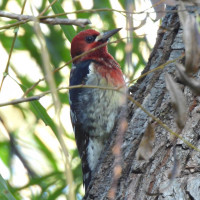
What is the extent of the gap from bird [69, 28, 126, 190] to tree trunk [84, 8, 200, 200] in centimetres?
55

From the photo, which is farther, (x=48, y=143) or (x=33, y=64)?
(x=48, y=143)

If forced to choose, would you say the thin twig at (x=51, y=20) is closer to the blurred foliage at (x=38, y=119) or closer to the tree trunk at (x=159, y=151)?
the tree trunk at (x=159, y=151)

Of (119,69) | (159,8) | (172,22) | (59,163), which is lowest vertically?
(59,163)

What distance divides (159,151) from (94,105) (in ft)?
3.48

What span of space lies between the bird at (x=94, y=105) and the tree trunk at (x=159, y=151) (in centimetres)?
55

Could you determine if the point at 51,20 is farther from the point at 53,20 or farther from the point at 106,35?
the point at 106,35

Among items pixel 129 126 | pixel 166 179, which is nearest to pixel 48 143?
pixel 129 126

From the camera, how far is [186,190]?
1.56m

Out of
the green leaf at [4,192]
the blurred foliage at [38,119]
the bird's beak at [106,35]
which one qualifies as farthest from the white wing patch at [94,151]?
the green leaf at [4,192]

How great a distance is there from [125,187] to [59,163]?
6.28 feet

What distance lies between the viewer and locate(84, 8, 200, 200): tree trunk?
1597mm

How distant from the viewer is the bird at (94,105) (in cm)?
257

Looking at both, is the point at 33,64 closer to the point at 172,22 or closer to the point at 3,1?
the point at 3,1

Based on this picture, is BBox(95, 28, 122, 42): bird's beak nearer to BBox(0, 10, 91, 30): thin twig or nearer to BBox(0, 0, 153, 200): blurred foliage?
BBox(0, 0, 153, 200): blurred foliage
